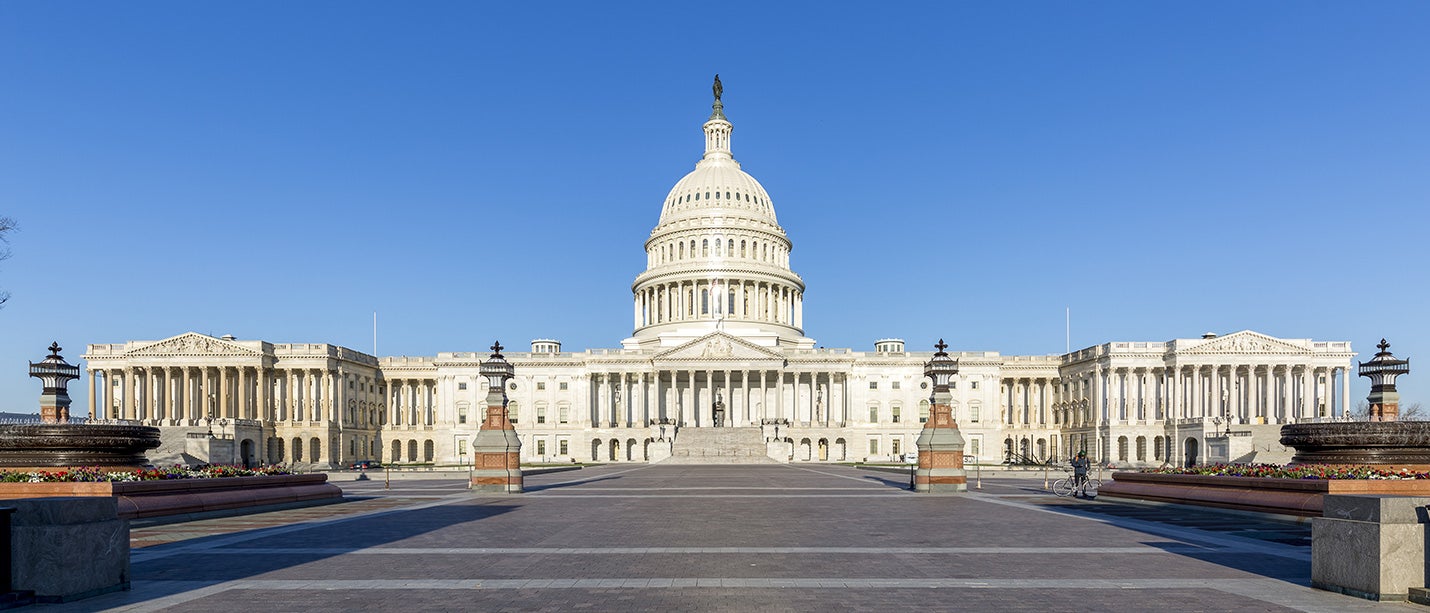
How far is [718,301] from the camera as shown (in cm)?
13938

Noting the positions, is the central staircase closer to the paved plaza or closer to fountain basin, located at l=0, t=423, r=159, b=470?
the paved plaza

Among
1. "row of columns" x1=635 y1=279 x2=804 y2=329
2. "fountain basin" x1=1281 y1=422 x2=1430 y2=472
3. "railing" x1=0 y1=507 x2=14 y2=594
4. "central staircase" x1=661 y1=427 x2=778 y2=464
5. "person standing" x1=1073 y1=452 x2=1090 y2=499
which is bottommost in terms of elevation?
"central staircase" x1=661 y1=427 x2=778 y2=464

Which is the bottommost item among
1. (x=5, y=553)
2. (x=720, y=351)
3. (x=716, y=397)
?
(x=716, y=397)

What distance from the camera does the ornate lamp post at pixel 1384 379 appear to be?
114 ft

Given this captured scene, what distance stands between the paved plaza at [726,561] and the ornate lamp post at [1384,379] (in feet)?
37.0

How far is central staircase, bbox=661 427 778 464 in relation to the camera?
9819 centimetres

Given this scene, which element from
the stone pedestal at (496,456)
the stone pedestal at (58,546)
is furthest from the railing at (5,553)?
the stone pedestal at (496,456)

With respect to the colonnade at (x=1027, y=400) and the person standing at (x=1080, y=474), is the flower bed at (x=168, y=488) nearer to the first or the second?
the person standing at (x=1080, y=474)

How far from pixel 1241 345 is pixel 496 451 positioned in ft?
314

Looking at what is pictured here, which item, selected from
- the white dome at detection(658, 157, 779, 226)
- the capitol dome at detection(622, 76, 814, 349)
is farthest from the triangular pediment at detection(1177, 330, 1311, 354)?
the white dome at detection(658, 157, 779, 226)

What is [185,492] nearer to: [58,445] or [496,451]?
[58,445]

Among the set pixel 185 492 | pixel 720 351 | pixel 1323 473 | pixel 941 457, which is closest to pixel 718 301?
pixel 720 351

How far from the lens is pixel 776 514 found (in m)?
28.5

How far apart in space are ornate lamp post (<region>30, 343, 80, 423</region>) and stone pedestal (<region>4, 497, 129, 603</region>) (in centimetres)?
2804
